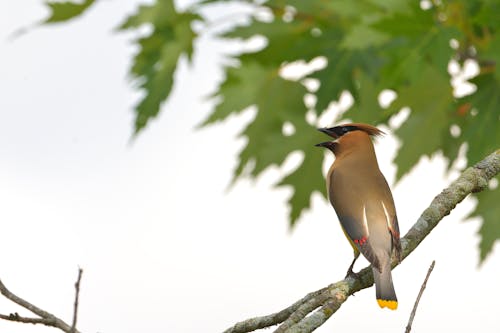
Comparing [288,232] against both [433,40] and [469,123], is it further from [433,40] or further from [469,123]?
[433,40]

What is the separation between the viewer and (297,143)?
6.95 meters

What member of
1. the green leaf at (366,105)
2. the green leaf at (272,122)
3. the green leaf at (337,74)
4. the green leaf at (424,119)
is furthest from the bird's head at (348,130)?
the green leaf at (272,122)

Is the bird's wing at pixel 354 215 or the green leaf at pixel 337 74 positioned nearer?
the bird's wing at pixel 354 215

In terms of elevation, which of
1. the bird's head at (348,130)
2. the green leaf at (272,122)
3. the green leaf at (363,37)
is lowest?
the green leaf at (272,122)

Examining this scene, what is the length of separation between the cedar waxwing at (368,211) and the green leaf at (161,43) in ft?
10.1

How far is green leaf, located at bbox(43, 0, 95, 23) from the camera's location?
6766mm

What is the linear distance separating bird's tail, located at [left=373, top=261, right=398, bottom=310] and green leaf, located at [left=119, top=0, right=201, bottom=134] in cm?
357

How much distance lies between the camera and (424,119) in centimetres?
660

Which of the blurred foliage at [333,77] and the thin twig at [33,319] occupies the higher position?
the thin twig at [33,319]

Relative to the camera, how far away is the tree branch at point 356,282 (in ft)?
9.37

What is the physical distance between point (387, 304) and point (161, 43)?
13.4ft

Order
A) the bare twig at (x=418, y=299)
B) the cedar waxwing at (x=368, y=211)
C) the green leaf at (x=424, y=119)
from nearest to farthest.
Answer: the bare twig at (x=418, y=299) < the cedar waxwing at (x=368, y=211) < the green leaf at (x=424, y=119)

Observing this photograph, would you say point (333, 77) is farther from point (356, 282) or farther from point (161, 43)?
point (356, 282)

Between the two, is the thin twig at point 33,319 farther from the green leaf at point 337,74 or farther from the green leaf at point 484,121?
the green leaf at point 337,74
